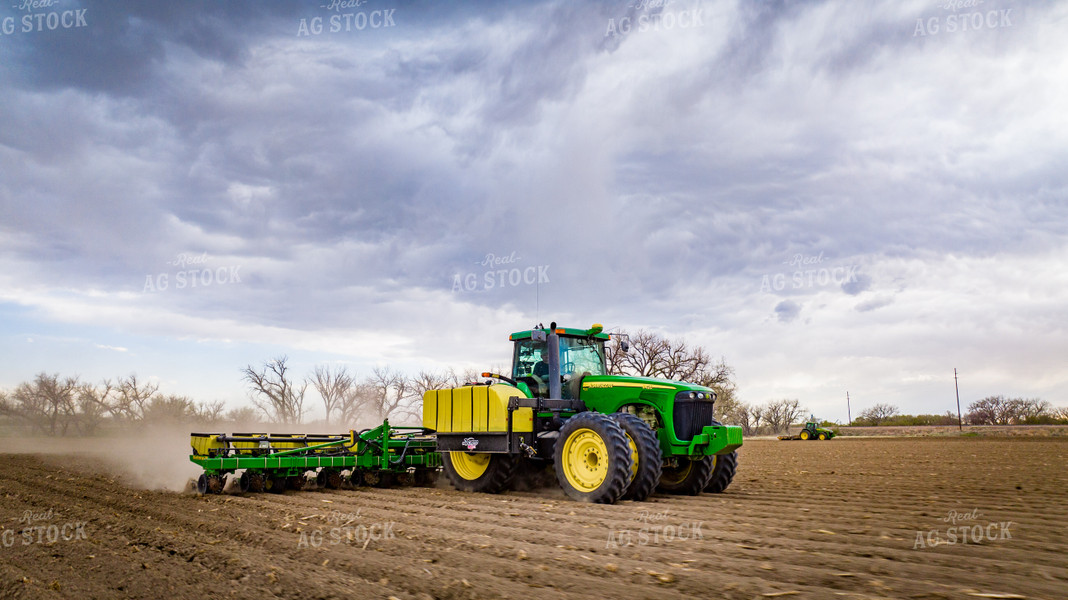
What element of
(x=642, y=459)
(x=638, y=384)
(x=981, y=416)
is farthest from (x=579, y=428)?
(x=981, y=416)

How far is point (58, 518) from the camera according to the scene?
26.7 ft

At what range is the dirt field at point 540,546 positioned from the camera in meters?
4.68

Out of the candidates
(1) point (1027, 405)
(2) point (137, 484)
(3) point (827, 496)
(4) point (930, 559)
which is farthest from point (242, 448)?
(1) point (1027, 405)

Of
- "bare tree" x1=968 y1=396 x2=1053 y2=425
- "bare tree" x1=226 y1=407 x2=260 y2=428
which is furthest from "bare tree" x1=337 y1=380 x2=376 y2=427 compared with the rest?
"bare tree" x1=968 y1=396 x2=1053 y2=425

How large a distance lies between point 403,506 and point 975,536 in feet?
21.7

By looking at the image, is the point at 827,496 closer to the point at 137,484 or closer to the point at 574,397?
the point at 574,397
